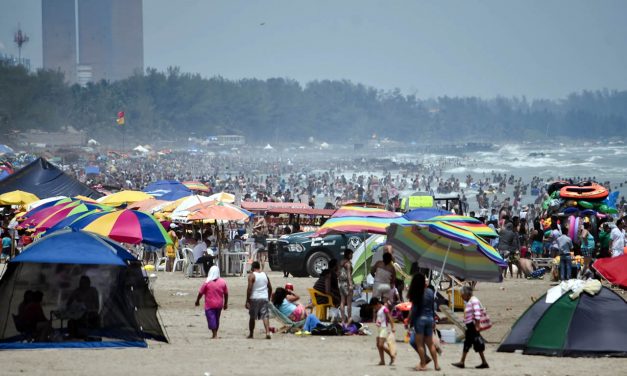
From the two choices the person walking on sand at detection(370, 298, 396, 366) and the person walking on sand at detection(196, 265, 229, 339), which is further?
the person walking on sand at detection(196, 265, 229, 339)

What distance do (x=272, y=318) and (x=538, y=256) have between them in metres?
9.90

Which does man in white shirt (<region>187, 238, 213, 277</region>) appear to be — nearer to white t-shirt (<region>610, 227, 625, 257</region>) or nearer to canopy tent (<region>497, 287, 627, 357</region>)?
white t-shirt (<region>610, 227, 625, 257</region>)

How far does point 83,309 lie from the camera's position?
46.1 feet

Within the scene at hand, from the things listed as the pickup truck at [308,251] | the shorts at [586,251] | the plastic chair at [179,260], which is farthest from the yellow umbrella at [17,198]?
the shorts at [586,251]

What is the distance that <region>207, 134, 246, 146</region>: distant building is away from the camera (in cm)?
17462

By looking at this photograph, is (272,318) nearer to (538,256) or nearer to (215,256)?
(215,256)

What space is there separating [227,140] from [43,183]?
14570 cm

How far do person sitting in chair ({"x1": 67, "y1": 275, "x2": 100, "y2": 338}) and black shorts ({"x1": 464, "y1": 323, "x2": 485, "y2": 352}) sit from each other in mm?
4220

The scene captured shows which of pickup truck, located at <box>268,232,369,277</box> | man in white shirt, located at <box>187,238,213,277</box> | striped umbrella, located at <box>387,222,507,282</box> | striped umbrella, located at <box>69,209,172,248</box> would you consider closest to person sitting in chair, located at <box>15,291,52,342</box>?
striped umbrella, located at <box>69,209,172,248</box>

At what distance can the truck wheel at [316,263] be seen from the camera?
2295cm

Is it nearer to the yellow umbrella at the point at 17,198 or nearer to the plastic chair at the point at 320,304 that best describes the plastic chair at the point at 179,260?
the yellow umbrella at the point at 17,198

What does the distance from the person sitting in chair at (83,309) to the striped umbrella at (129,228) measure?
3606mm

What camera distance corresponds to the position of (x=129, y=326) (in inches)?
562

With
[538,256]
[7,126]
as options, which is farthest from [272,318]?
[7,126]
